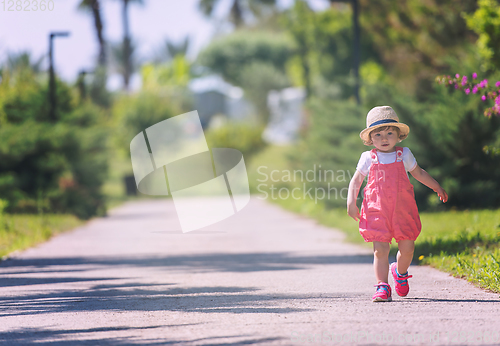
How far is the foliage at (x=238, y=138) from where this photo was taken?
36812 mm

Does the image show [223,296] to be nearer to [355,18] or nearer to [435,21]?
[355,18]

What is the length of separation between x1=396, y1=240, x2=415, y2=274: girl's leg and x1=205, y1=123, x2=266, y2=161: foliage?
30.3 meters

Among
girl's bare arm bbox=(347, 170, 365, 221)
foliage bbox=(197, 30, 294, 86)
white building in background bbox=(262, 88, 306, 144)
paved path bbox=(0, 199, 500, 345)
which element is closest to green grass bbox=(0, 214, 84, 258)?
paved path bbox=(0, 199, 500, 345)

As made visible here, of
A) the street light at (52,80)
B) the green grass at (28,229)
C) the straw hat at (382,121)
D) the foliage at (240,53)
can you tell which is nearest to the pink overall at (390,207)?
the straw hat at (382,121)

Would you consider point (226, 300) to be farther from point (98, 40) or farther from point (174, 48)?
point (174, 48)

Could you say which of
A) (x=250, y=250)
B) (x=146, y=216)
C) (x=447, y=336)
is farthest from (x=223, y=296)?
(x=146, y=216)

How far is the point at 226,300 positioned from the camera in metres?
6.30

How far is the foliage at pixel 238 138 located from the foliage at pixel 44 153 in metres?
13.8

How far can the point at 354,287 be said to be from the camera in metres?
6.78

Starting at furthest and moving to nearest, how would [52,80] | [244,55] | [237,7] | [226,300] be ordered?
[244,55]
[237,7]
[52,80]
[226,300]

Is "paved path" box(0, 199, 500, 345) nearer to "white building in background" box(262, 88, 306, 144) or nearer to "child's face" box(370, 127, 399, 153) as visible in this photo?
"child's face" box(370, 127, 399, 153)

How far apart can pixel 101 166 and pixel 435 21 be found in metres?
12.2

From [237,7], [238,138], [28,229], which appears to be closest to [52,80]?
[28,229]

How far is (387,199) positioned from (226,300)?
5.87 feet
